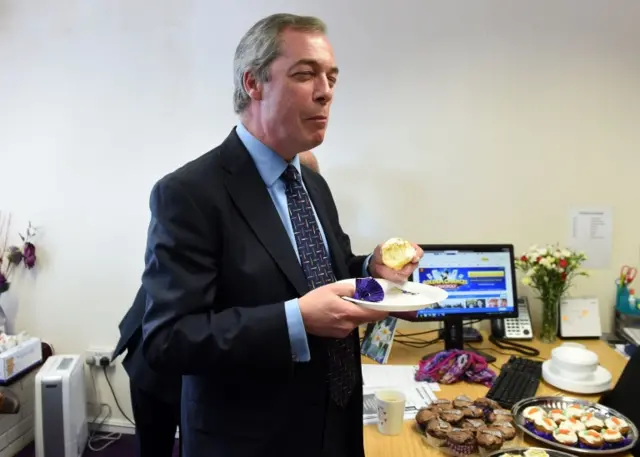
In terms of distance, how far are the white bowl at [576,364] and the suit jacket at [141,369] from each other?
1.35m

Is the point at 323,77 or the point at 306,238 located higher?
the point at 323,77

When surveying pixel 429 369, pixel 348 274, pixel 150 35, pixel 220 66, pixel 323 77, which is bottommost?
pixel 429 369

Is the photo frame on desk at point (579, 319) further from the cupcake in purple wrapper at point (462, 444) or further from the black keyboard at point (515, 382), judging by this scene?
the cupcake in purple wrapper at point (462, 444)

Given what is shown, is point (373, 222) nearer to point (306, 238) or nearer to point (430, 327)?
point (430, 327)

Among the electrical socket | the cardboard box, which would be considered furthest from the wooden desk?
the cardboard box

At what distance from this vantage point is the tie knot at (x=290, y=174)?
4.05 feet

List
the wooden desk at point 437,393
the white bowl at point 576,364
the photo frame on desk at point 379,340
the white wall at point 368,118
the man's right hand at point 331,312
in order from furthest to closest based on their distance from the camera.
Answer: the white wall at point 368,118, the photo frame on desk at point 379,340, the white bowl at point 576,364, the wooden desk at point 437,393, the man's right hand at point 331,312

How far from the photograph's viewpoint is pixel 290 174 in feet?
4.07

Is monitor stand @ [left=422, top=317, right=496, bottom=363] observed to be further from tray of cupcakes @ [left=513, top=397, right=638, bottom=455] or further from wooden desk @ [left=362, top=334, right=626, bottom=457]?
tray of cupcakes @ [left=513, top=397, right=638, bottom=455]

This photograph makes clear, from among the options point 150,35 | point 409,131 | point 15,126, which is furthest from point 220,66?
point 15,126

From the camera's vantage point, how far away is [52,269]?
288 cm

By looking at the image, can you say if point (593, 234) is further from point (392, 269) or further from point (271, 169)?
point (271, 169)

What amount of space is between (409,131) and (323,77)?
140 cm

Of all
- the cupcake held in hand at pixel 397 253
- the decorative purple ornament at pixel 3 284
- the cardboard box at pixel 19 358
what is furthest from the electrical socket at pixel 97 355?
the cupcake held in hand at pixel 397 253
